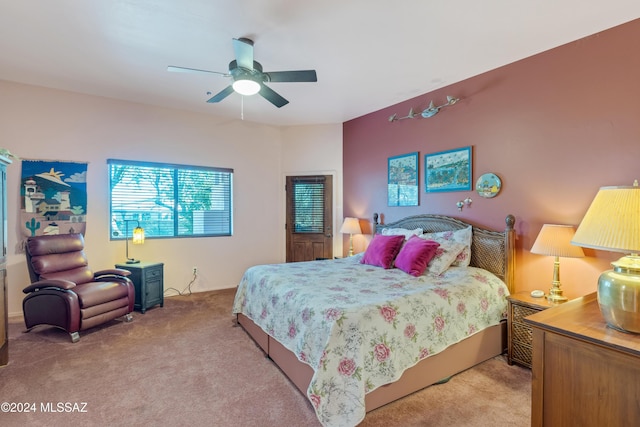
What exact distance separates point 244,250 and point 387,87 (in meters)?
3.53

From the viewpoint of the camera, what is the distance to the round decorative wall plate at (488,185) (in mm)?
3236

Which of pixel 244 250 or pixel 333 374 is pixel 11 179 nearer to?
pixel 244 250

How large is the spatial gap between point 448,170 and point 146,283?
13.5 feet

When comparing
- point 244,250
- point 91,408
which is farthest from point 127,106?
point 91,408

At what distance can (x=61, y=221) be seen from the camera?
4.01 metres

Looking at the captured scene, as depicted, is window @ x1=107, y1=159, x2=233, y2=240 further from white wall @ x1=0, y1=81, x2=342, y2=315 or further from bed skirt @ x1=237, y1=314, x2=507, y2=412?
bed skirt @ x1=237, y1=314, x2=507, y2=412

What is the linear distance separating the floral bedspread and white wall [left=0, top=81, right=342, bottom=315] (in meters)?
2.21

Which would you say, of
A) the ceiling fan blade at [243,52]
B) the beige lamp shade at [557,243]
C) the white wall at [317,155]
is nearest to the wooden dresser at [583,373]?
the beige lamp shade at [557,243]

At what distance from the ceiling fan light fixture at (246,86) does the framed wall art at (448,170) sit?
2.33 m

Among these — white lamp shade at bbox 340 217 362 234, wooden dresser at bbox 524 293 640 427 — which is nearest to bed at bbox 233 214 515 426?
wooden dresser at bbox 524 293 640 427

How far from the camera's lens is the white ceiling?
90.4 inches

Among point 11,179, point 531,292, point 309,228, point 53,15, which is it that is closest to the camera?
point 53,15

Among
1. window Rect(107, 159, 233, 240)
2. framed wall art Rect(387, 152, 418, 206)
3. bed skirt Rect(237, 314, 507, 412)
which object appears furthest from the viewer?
window Rect(107, 159, 233, 240)

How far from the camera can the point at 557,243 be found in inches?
99.0
